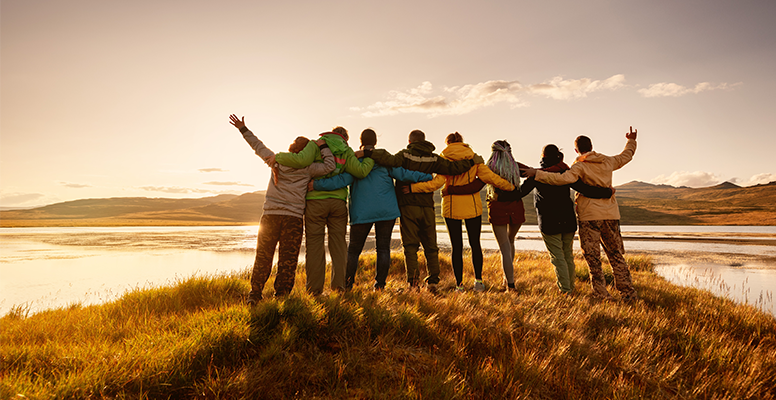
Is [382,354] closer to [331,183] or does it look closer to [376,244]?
[376,244]

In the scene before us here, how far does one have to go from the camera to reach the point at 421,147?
5402 mm

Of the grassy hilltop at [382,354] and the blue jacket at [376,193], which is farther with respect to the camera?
the blue jacket at [376,193]

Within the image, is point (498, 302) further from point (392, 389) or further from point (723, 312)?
point (723, 312)

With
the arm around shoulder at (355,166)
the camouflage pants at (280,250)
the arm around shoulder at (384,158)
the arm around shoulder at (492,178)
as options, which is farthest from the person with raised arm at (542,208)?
the camouflage pants at (280,250)

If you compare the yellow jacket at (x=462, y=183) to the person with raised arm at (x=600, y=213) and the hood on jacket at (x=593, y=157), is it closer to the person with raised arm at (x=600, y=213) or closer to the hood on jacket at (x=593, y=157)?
the person with raised arm at (x=600, y=213)

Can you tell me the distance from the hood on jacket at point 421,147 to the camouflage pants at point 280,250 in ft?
7.50

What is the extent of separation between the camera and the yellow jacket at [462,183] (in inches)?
210

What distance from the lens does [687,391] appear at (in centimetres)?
272

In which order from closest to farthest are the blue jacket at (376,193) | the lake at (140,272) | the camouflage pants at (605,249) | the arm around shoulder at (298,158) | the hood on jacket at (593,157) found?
1. the arm around shoulder at (298,158)
2. the blue jacket at (376,193)
3. the camouflage pants at (605,249)
4. the hood on jacket at (593,157)
5. the lake at (140,272)

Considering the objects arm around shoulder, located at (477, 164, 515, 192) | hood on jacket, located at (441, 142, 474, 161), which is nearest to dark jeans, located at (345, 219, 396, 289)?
hood on jacket, located at (441, 142, 474, 161)

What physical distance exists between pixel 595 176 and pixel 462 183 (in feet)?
7.19

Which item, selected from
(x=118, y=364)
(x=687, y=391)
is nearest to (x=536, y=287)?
(x=687, y=391)

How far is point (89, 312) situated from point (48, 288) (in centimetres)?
581

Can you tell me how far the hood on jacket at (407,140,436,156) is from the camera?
17.7 ft
